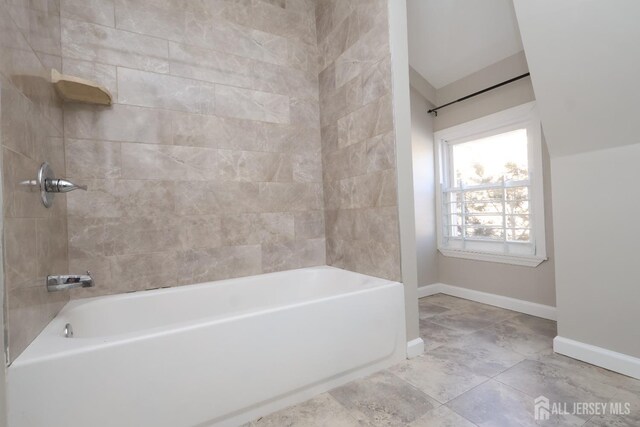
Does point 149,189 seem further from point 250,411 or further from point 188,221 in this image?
point 250,411

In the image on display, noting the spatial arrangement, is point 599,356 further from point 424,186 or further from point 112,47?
point 112,47

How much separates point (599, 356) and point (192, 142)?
9.34 ft

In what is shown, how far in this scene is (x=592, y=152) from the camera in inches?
66.7

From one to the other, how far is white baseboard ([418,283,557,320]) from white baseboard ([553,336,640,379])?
0.68 m

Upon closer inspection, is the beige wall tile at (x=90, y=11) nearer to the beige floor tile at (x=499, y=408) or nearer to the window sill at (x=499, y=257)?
the beige floor tile at (x=499, y=408)

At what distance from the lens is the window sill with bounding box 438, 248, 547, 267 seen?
253cm

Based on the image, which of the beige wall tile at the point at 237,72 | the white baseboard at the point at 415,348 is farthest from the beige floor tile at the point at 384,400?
the beige wall tile at the point at 237,72

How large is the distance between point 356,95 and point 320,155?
61cm

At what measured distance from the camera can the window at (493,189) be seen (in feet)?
8.32

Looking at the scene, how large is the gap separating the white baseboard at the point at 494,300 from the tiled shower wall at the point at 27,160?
308 centimetres

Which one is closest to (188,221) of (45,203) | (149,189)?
(149,189)

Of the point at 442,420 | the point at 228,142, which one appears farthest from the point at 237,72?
the point at 442,420

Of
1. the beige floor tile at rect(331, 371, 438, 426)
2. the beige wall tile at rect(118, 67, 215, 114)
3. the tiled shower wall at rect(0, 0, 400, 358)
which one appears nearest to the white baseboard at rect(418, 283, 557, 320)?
the tiled shower wall at rect(0, 0, 400, 358)

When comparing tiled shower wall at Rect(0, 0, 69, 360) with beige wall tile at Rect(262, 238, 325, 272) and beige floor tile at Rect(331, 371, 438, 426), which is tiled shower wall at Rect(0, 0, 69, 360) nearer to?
beige wall tile at Rect(262, 238, 325, 272)
